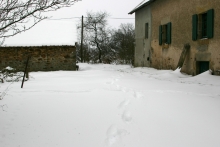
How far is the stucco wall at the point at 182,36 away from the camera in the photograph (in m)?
8.98

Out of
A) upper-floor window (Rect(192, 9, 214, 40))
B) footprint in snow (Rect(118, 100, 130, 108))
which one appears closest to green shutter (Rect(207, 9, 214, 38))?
upper-floor window (Rect(192, 9, 214, 40))

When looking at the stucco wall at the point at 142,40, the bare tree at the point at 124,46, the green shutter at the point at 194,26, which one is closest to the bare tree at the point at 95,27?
the bare tree at the point at 124,46

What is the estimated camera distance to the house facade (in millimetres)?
9039

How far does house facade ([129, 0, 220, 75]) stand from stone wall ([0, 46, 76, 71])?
16.9ft

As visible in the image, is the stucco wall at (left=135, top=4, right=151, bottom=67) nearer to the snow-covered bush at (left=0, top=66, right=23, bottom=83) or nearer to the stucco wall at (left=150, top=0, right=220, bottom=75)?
the stucco wall at (left=150, top=0, right=220, bottom=75)

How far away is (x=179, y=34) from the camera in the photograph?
1141 cm

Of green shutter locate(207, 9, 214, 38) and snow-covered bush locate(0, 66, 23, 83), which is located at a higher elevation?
green shutter locate(207, 9, 214, 38)

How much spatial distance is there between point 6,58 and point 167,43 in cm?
1019

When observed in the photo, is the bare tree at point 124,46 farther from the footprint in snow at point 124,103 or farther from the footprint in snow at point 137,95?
the footprint in snow at point 124,103

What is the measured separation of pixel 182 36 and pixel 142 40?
518 cm

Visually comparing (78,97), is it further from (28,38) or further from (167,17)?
(28,38)

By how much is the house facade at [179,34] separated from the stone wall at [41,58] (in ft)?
16.9

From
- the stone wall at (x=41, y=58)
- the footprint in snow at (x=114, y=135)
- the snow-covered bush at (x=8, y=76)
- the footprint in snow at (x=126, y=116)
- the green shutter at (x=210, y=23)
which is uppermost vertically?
the green shutter at (x=210, y=23)

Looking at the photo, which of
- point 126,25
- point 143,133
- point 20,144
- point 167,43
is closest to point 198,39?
point 167,43
